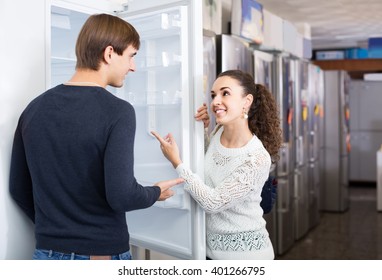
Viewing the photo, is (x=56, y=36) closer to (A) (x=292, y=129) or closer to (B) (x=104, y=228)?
(B) (x=104, y=228)

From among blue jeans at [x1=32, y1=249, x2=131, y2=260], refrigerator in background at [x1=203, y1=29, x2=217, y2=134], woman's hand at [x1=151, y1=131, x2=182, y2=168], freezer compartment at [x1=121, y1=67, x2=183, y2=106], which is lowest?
blue jeans at [x1=32, y1=249, x2=131, y2=260]

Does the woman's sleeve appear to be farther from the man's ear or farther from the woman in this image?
the man's ear

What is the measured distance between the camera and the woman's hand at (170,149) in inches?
80.0

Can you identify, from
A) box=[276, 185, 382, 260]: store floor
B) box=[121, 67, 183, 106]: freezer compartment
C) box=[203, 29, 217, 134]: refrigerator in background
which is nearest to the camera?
box=[121, 67, 183, 106]: freezer compartment

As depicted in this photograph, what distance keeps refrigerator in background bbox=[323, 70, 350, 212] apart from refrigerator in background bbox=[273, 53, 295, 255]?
2.10 m

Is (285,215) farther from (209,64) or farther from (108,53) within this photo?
(108,53)

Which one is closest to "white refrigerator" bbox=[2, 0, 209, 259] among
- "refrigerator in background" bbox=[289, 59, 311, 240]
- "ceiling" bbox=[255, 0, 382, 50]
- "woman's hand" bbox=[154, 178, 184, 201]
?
"woman's hand" bbox=[154, 178, 184, 201]

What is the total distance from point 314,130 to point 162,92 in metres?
4.31

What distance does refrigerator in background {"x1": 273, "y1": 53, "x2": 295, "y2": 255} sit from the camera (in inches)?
190

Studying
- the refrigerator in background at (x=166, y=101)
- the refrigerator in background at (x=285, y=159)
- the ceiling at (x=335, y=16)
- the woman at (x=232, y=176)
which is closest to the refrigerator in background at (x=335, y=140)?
the ceiling at (x=335, y=16)

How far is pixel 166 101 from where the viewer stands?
220cm


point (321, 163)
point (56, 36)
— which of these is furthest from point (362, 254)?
point (56, 36)

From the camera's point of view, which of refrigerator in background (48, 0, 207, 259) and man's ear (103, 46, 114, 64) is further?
refrigerator in background (48, 0, 207, 259)

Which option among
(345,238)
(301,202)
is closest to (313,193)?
(301,202)
